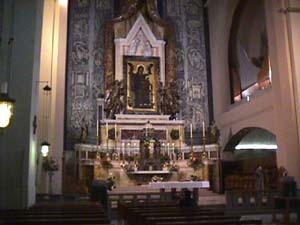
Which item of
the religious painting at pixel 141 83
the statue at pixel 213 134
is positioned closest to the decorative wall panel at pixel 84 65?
the religious painting at pixel 141 83

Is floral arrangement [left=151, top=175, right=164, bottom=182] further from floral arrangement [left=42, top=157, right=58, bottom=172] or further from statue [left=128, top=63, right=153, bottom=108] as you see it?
statue [left=128, top=63, right=153, bottom=108]

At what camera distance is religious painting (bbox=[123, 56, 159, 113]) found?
16920 mm

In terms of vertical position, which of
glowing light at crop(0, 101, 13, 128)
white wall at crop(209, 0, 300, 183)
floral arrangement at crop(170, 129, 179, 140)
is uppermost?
white wall at crop(209, 0, 300, 183)

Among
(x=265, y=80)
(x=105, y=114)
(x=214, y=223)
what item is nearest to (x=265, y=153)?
(x=265, y=80)

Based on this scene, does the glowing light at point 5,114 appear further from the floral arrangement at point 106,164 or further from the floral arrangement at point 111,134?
the floral arrangement at point 111,134

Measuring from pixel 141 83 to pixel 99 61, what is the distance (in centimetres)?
210

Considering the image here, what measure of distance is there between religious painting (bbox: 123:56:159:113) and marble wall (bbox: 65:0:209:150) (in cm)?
118

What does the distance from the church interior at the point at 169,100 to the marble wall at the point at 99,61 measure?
0.16 ft

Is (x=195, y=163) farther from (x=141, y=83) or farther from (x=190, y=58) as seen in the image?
(x=190, y=58)

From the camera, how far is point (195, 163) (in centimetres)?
1555

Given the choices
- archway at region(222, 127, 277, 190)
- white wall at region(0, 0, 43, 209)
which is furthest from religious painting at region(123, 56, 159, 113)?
white wall at region(0, 0, 43, 209)

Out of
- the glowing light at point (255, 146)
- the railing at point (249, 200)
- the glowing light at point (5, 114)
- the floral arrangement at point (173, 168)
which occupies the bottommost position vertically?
the railing at point (249, 200)

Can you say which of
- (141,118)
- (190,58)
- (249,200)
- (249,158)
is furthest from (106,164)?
(249,200)

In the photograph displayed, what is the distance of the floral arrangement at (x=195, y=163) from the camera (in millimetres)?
15469
